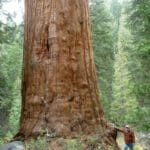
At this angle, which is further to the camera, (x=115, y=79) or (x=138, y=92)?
(x=115, y=79)

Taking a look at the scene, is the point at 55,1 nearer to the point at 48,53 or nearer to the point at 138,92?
the point at 48,53

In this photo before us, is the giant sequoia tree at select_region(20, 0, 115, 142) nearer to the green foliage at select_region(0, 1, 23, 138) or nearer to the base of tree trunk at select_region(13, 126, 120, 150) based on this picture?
the base of tree trunk at select_region(13, 126, 120, 150)

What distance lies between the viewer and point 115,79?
4488 centimetres

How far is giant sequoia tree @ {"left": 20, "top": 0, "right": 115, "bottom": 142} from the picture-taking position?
716cm

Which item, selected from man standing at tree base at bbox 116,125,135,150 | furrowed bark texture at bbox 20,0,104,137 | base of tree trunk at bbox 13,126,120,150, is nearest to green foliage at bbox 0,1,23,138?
man standing at tree base at bbox 116,125,135,150

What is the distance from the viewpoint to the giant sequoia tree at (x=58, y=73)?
282 inches

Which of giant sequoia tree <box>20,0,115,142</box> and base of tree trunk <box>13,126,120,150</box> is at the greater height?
giant sequoia tree <box>20,0,115,142</box>

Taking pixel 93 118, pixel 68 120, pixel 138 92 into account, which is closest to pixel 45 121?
pixel 68 120

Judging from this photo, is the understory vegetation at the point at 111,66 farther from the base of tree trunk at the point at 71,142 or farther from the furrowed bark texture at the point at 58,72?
the furrowed bark texture at the point at 58,72

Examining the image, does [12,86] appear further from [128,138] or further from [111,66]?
[128,138]

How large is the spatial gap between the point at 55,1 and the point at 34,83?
157cm

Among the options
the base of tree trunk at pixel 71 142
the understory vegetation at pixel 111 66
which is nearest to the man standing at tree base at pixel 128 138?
the base of tree trunk at pixel 71 142

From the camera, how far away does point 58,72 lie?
729cm

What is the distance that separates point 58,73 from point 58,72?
2cm
